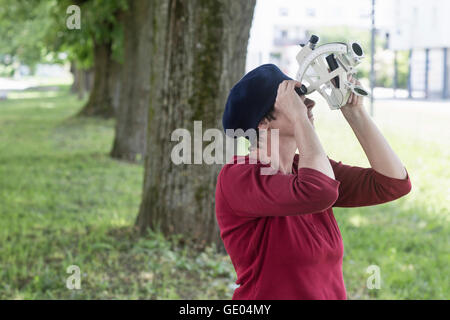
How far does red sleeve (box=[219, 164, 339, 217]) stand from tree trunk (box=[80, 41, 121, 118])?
18.0 meters

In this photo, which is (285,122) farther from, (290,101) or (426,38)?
(426,38)

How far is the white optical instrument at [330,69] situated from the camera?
1.71m

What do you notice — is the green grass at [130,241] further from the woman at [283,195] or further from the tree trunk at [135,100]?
the woman at [283,195]

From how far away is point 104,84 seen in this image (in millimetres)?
19984

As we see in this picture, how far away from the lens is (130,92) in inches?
452

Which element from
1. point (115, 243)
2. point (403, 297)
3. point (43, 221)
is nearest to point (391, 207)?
point (403, 297)

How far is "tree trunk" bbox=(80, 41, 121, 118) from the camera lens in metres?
19.6

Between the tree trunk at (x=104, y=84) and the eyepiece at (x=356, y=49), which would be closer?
the eyepiece at (x=356, y=49)

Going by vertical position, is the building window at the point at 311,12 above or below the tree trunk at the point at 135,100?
above

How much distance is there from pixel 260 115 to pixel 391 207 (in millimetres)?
6033

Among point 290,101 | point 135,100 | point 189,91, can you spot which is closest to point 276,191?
point 290,101

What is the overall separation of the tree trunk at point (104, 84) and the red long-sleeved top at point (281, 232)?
17974mm

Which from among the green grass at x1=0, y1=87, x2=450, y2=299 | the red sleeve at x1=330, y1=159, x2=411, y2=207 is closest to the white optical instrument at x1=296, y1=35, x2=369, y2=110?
the red sleeve at x1=330, y1=159, x2=411, y2=207

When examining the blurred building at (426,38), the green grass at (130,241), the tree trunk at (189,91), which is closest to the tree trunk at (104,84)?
the green grass at (130,241)
